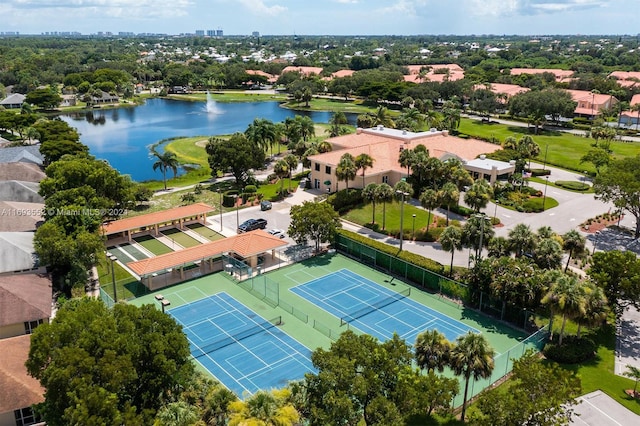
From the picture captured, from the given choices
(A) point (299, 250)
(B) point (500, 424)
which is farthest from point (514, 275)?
(A) point (299, 250)

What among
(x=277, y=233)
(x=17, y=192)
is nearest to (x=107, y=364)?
(x=277, y=233)

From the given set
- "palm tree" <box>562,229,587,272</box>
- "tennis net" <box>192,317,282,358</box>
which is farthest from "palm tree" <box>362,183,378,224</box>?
"tennis net" <box>192,317,282,358</box>

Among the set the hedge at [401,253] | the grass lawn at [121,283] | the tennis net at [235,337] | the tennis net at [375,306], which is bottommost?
the tennis net at [235,337]

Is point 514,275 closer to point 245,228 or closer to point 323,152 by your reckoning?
point 245,228

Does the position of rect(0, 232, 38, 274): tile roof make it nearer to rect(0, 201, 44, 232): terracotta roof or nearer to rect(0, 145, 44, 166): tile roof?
rect(0, 201, 44, 232): terracotta roof

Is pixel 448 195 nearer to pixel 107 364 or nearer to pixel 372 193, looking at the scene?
pixel 372 193

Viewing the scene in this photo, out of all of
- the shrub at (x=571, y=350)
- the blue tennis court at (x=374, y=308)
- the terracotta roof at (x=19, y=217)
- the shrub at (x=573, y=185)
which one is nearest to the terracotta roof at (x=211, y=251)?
the blue tennis court at (x=374, y=308)

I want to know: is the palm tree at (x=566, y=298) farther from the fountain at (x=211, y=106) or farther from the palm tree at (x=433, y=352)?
the fountain at (x=211, y=106)
